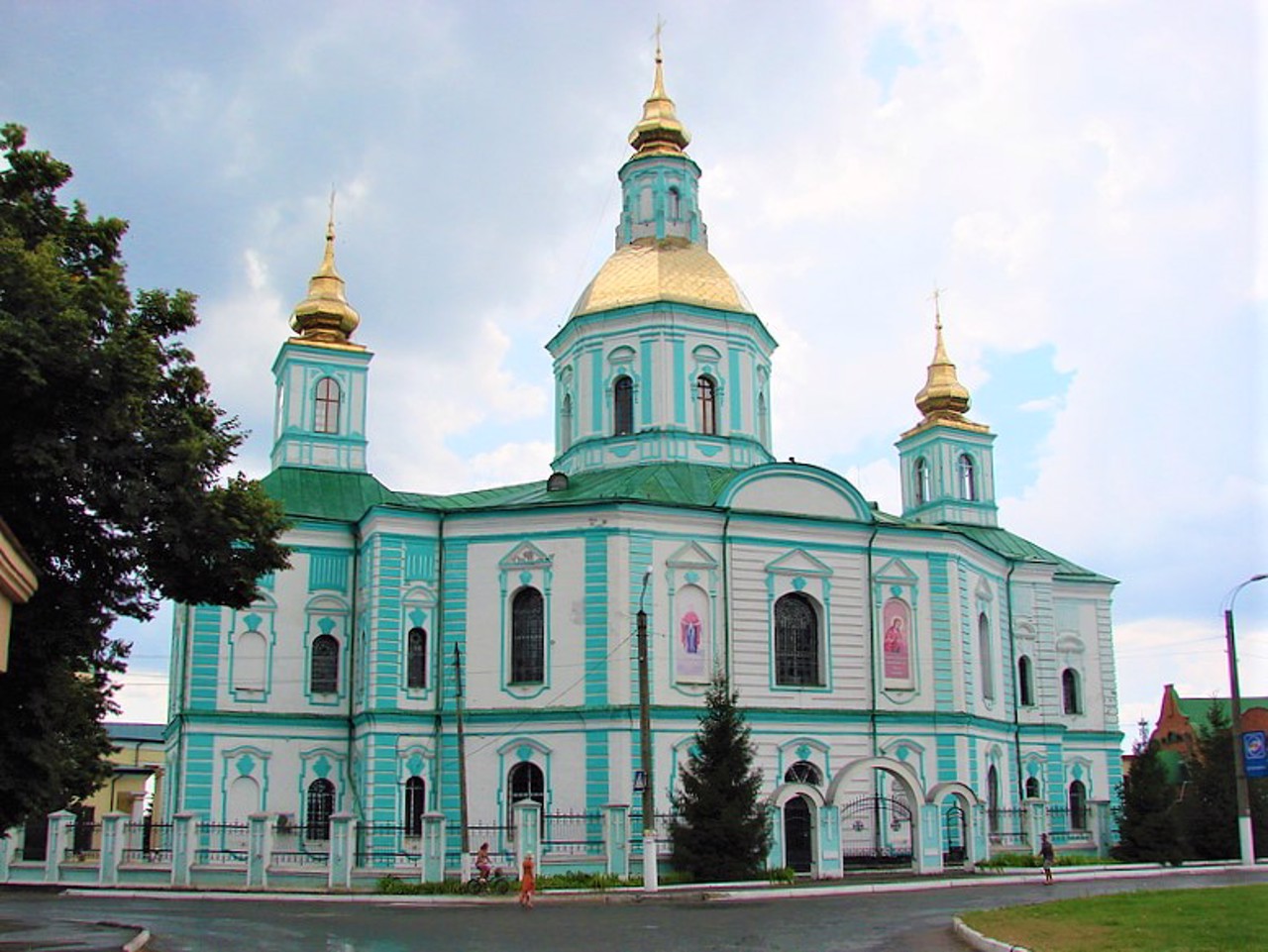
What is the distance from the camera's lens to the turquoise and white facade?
114 feet

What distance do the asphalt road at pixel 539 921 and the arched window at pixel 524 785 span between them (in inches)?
310

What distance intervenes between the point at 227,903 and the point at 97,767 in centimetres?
1557

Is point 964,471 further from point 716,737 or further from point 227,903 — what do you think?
point 227,903

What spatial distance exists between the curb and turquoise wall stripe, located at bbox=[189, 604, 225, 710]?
2253 cm

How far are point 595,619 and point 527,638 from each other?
76.8 inches

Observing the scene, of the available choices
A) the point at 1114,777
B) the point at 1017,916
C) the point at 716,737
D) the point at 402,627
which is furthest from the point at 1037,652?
the point at 1017,916

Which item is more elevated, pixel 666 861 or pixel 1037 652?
pixel 1037 652

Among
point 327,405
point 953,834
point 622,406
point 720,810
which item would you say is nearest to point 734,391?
point 622,406

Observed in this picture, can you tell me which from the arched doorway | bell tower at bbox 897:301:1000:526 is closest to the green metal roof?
bell tower at bbox 897:301:1000:526

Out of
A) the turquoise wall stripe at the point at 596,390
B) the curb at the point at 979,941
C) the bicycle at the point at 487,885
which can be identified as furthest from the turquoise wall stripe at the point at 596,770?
the curb at the point at 979,941

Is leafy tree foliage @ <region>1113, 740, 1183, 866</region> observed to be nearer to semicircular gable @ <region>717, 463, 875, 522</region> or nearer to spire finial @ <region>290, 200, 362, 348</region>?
semicircular gable @ <region>717, 463, 875, 522</region>

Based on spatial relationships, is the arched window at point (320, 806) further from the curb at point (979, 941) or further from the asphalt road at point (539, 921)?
the curb at point (979, 941)

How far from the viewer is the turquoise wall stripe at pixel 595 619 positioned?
113ft

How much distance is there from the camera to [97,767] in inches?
1559
